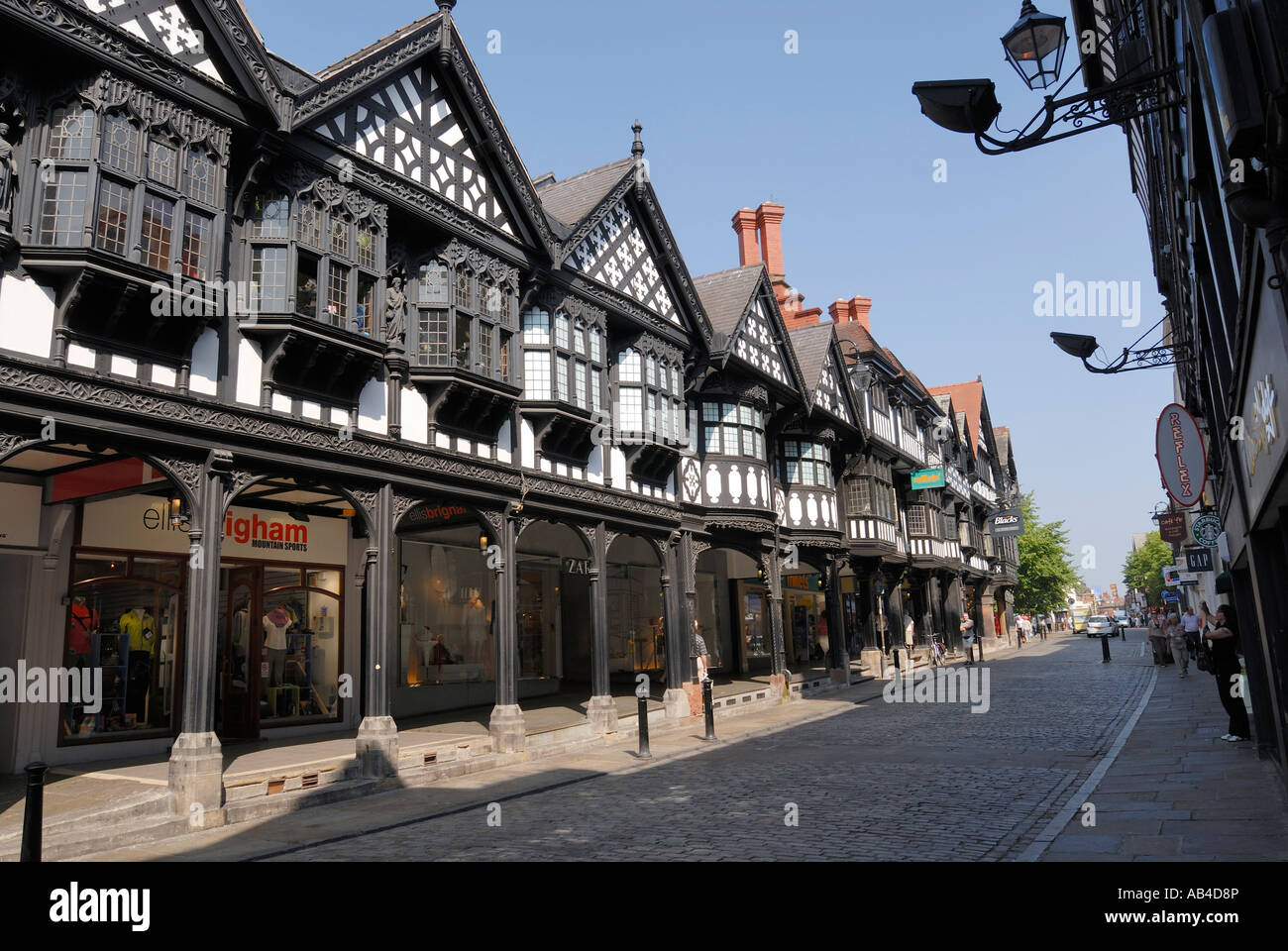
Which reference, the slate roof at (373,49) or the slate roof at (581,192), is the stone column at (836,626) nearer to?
the slate roof at (581,192)

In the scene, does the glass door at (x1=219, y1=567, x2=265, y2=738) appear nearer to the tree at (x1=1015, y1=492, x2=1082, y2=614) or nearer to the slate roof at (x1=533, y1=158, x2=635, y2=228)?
the slate roof at (x1=533, y1=158, x2=635, y2=228)

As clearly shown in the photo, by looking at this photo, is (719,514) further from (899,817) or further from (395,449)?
(899,817)

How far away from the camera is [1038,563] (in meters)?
67.7

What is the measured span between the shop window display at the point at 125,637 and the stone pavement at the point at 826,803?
188 inches

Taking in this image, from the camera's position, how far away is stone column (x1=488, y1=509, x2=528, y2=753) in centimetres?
1450

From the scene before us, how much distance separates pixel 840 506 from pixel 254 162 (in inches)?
928

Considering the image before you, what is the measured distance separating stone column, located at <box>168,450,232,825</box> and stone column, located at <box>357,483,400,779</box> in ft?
7.73

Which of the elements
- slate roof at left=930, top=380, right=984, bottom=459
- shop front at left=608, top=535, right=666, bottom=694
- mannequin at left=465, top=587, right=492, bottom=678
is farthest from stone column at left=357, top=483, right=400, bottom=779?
slate roof at left=930, top=380, right=984, bottom=459

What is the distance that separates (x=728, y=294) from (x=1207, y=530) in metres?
13.8

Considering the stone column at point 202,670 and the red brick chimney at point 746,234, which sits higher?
the red brick chimney at point 746,234

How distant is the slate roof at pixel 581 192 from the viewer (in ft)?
60.7

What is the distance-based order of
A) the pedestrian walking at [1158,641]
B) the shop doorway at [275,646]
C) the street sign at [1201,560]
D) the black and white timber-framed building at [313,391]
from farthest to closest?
the pedestrian walking at [1158,641]
the street sign at [1201,560]
the shop doorway at [275,646]
the black and white timber-framed building at [313,391]

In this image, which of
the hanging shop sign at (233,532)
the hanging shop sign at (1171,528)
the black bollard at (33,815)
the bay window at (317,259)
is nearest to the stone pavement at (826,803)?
the black bollard at (33,815)

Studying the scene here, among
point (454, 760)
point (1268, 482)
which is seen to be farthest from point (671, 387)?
point (1268, 482)
